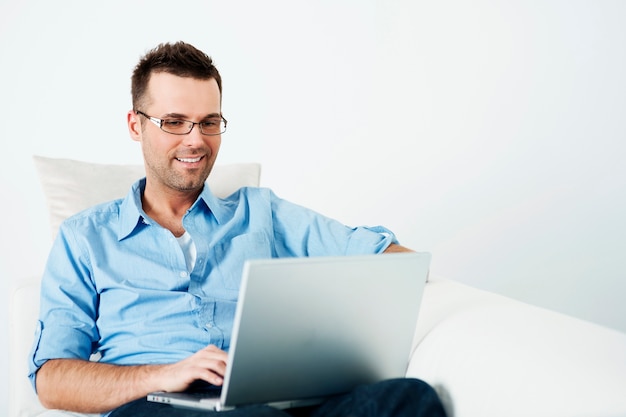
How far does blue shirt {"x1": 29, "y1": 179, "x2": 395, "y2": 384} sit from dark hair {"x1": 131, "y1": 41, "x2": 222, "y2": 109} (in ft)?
0.82

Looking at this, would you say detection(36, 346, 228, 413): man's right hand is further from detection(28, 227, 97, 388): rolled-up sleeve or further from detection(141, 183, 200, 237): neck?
detection(141, 183, 200, 237): neck

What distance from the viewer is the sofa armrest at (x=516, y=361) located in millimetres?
1270

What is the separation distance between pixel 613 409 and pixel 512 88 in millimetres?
2431

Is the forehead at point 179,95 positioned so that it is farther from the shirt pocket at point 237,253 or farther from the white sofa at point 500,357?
the white sofa at point 500,357

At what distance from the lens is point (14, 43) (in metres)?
2.71

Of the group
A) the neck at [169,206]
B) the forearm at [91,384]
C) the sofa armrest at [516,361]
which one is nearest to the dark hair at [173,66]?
the neck at [169,206]

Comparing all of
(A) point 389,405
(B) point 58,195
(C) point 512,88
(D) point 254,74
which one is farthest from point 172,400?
(C) point 512,88

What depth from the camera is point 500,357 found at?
4.63 feet

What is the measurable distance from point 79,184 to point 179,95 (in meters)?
0.43

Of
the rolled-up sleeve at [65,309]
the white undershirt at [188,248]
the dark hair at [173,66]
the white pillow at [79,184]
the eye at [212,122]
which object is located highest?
the dark hair at [173,66]

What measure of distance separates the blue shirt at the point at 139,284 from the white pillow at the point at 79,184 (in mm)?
188

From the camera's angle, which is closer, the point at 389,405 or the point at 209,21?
the point at 389,405

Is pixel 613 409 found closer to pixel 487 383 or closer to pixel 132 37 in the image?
pixel 487 383

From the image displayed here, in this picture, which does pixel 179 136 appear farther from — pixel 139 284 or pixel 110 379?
pixel 110 379
